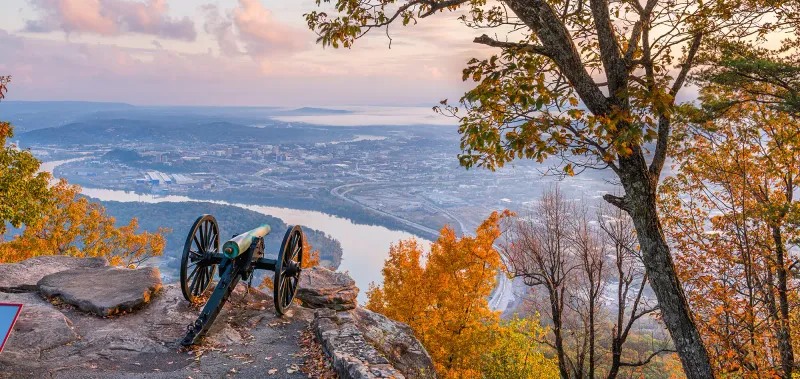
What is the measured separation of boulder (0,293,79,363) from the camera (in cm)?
606

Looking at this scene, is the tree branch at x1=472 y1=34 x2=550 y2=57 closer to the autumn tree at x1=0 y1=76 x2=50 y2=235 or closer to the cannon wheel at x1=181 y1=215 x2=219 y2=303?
the cannon wheel at x1=181 y1=215 x2=219 y2=303

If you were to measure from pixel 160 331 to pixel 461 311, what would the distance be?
14207 millimetres

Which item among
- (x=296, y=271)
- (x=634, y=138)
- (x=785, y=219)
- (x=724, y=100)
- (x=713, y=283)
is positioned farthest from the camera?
(x=713, y=283)

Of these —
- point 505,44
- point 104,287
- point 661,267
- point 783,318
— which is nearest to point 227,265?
point 104,287

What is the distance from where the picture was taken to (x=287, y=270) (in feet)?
26.7

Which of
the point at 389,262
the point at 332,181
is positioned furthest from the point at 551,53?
the point at 332,181

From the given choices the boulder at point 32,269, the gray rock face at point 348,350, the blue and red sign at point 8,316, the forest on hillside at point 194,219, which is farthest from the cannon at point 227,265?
the forest on hillside at point 194,219

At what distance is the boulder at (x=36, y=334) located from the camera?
6062mm

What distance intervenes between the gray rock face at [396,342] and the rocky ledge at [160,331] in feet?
0.09

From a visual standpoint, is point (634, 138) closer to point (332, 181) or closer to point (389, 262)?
point (389, 262)

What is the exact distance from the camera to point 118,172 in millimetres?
156000

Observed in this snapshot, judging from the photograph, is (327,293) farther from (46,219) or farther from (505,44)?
(46,219)

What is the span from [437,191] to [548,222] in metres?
121

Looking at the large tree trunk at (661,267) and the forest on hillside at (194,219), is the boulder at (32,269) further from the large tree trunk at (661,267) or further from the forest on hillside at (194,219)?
the forest on hillside at (194,219)
